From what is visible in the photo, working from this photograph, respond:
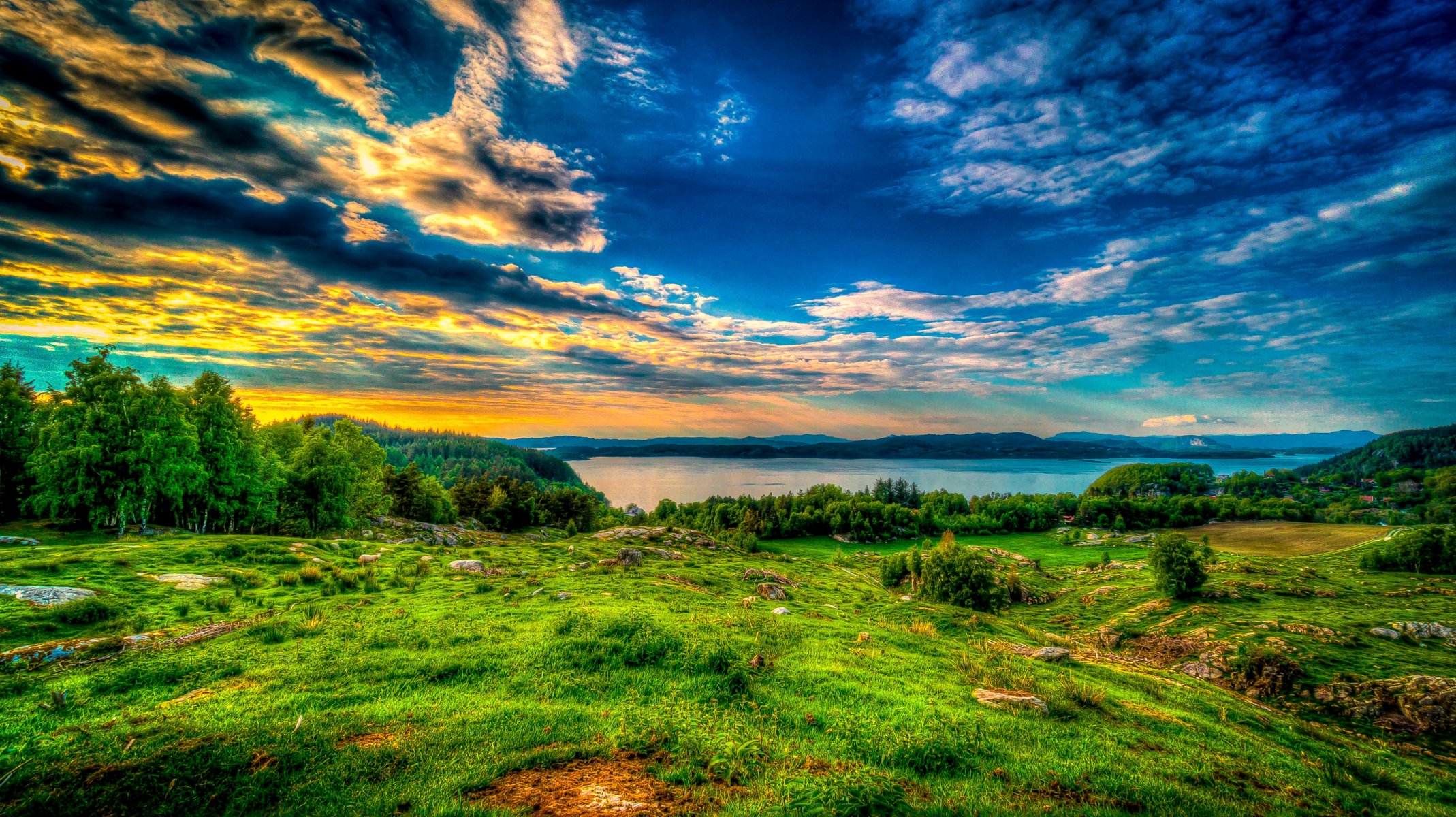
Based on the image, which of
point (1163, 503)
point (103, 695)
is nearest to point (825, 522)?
point (1163, 503)

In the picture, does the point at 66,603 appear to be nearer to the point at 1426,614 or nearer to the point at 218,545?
the point at 218,545

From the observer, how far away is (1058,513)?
4941 inches

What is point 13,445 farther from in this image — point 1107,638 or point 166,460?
point 1107,638

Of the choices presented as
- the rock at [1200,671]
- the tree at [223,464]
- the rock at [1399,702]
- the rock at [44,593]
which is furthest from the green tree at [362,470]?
the rock at [1399,702]

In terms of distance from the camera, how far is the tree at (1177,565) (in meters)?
34.2

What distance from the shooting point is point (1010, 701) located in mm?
10742

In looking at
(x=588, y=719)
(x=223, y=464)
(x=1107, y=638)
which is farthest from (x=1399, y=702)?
(x=223, y=464)

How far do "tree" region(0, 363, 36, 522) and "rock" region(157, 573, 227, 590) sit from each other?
97.9 ft

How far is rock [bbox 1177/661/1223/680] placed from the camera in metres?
21.9

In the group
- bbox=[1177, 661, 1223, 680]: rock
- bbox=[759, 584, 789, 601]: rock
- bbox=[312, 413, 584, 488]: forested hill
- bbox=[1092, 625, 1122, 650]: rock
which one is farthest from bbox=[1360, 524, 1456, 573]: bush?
bbox=[312, 413, 584, 488]: forested hill

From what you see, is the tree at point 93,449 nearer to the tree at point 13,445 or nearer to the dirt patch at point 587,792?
the tree at point 13,445

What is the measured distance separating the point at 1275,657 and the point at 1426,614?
1756 cm

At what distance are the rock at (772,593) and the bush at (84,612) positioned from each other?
77.4 ft

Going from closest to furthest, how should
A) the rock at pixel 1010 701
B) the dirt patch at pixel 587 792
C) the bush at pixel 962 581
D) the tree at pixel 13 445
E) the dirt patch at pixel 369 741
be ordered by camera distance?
the dirt patch at pixel 587 792
the dirt patch at pixel 369 741
the rock at pixel 1010 701
the tree at pixel 13 445
the bush at pixel 962 581
